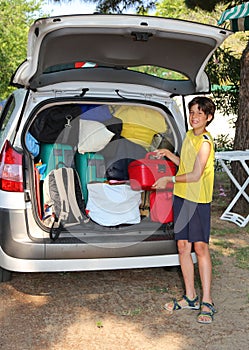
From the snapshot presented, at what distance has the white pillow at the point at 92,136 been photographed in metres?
4.57

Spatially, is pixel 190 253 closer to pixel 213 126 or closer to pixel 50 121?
pixel 50 121

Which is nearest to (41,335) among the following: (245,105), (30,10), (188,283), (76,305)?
(76,305)

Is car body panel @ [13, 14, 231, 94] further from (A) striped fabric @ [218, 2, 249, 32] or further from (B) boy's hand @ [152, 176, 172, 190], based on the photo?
(A) striped fabric @ [218, 2, 249, 32]

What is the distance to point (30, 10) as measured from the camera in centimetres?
2225

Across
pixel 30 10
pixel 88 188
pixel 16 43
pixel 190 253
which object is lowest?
pixel 190 253

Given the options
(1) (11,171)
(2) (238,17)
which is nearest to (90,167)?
(1) (11,171)

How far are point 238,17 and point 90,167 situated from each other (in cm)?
456

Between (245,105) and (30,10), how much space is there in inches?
677

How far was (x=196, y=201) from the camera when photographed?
3.71 metres

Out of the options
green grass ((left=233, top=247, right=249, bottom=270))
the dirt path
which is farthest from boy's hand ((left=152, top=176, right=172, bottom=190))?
green grass ((left=233, top=247, right=249, bottom=270))

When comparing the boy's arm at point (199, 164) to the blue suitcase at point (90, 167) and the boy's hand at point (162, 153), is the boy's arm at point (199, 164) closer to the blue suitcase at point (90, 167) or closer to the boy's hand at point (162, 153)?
the boy's hand at point (162, 153)

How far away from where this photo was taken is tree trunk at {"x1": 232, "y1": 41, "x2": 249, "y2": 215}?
688cm

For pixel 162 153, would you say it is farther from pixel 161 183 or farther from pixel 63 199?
pixel 63 199

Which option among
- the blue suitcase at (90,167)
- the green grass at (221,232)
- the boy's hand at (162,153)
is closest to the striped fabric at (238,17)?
the green grass at (221,232)
